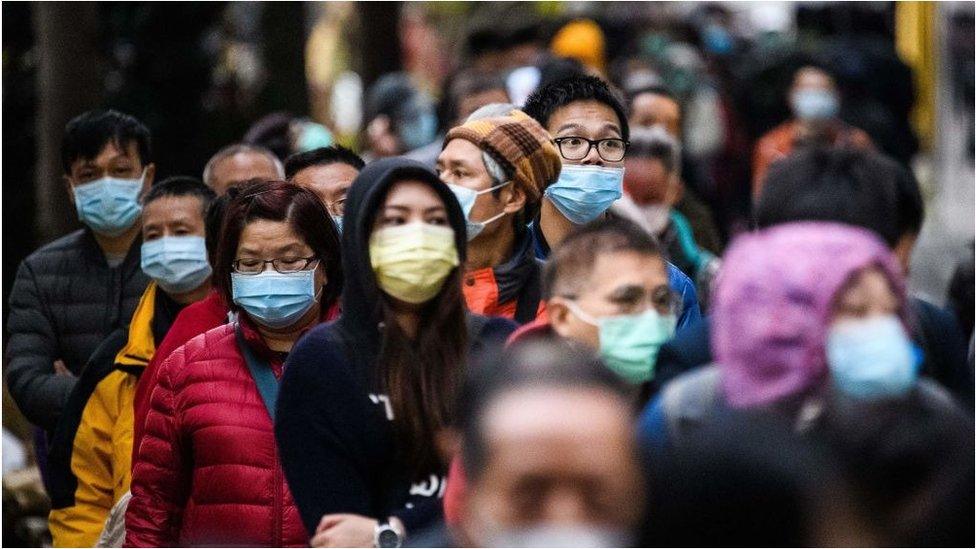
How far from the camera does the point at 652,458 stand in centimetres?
443

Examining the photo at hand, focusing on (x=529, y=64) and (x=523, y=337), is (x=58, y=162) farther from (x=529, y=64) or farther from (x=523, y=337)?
(x=523, y=337)

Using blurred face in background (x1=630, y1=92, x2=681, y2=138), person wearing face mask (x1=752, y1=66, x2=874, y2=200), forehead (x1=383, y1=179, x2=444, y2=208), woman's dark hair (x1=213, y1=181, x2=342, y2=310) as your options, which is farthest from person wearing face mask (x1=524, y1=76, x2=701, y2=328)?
person wearing face mask (x1=752, y1=66, x2=874, y2=200)

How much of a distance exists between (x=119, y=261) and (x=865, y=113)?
804cm

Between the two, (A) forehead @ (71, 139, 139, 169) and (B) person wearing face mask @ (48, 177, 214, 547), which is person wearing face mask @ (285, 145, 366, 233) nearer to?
(B) person wearing face mask @ (48, 177, 214, 547)

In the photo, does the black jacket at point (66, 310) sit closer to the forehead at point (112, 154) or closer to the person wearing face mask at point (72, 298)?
the person wearing face mask at point (72, 298)

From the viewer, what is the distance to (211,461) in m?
6.11

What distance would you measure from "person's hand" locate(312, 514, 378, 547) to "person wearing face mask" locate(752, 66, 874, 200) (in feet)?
27.2

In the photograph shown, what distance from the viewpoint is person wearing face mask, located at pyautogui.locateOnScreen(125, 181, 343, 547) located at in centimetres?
605

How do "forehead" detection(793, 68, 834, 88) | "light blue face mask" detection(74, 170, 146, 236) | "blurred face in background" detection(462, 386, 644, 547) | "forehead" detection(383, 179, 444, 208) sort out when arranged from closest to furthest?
"blurred face in background" detection(462, 386, 644, 547) → "forehead" detection(383, 179, 444, 208) → "light blue face mask" detection(74, 170, 146, 236) → "forehead" detection(793, 68, 834, 88)

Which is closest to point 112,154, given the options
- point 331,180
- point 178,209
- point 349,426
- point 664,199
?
point 178,209

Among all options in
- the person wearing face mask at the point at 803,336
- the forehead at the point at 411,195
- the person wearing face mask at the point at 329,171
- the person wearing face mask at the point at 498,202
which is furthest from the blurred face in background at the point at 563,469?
the person wearing face mask at the point at 329,171

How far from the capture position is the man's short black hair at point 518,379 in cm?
437

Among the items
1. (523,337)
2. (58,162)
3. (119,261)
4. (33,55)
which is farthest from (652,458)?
(33,55)

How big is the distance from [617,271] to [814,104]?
902 centimetres
